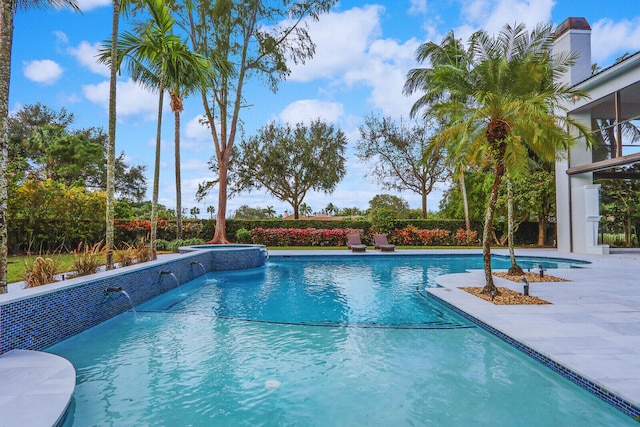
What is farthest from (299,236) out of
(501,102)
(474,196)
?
(501,102)

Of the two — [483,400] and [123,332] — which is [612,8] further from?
[123,332]

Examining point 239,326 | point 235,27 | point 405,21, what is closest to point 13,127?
point 235,27

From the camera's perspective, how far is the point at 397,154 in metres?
25.0

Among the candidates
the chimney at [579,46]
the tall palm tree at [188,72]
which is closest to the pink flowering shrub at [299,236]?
the tall palm tree at [188,72]

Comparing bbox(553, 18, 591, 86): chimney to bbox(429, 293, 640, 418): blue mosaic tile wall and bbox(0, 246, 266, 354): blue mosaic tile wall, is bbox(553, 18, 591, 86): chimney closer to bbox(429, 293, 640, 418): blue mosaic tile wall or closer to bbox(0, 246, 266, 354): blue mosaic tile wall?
bbox(429, 293, 640, 418): blue mosaic tile wall

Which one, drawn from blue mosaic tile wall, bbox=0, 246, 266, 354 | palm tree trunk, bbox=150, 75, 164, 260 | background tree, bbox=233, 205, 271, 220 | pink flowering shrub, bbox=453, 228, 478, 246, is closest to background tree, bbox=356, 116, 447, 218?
pink flowering shrub, bbox=453, 228, 478, 246

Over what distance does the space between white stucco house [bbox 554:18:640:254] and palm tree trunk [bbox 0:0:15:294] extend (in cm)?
1610

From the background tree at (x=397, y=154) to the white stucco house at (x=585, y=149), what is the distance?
8.87 metres

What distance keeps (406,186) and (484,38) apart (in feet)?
58.9

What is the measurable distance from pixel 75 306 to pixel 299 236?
46.8 ft

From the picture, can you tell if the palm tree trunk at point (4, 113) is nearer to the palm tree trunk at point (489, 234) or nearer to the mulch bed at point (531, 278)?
the palm tree trunk at point (489, 234)

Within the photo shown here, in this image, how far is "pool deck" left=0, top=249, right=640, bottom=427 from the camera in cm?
299

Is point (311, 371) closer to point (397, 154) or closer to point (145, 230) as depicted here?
point (145, 230)

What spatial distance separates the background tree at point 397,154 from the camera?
80.2ft
